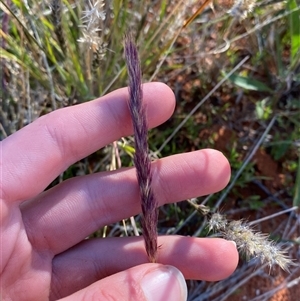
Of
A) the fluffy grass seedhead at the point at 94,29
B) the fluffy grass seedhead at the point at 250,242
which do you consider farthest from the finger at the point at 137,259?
the fluffy grass seedhead at the point at 94,29

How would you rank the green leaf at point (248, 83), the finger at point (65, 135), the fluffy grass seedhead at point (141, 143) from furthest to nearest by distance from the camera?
the green leaf at point (248, 83) → the finger at point (65, 135) → the fluffy grass seedhead at point (141, 143)

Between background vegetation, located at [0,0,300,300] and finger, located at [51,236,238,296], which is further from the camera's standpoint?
background vegetation, located at [0,0,300,300]

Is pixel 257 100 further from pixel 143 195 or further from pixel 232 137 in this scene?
pixel 143 195

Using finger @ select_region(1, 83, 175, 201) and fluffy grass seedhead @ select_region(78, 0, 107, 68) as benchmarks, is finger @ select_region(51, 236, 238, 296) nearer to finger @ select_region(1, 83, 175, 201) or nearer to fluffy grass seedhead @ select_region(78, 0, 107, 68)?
finger @ select_region(1, 83, 175, 201)

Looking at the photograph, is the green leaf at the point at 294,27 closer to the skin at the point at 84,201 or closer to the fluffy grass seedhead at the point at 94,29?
the skin at the point at 84,201

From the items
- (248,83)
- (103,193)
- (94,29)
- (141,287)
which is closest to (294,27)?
(248,83)

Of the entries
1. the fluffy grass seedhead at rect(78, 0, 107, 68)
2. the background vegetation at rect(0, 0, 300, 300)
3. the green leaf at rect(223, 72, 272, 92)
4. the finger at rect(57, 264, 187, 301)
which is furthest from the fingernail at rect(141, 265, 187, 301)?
the green leaf at rect(223, 72, 272, 92)

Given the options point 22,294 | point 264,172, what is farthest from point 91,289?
point 264,172

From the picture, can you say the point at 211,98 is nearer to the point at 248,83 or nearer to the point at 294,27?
the point at 248,83
